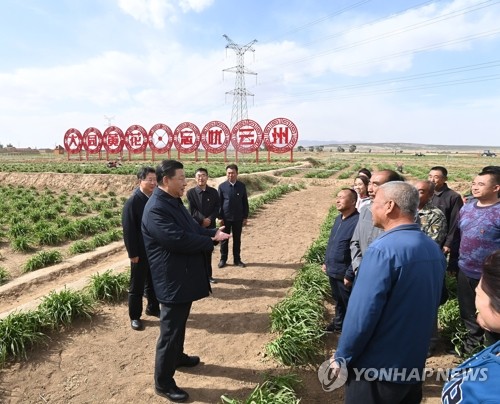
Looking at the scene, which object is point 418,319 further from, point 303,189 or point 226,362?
point 303,189

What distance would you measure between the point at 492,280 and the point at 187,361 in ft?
10.8

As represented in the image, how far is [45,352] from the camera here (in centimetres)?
405

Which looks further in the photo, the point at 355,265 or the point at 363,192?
the point at 363,192

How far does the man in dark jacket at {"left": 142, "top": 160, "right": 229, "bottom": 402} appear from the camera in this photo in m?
3.02

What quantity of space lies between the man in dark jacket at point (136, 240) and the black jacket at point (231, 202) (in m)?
2.23

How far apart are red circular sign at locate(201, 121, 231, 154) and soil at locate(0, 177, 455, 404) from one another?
20.1 meters

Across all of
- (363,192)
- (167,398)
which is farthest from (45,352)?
(363,192)

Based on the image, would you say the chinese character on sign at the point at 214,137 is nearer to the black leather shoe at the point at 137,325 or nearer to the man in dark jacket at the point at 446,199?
the man in dark jacket at the point at 446,199

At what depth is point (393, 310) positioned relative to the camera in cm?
191

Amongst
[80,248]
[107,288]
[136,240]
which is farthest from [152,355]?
[80,248]

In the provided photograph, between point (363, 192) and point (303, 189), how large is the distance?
1499 cm

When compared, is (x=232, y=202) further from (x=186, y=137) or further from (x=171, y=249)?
(x=186, y=137)

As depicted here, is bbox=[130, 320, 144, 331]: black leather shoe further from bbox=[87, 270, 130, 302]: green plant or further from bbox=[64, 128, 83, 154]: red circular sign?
bbox=[64, 128, 83, 154]: red circular sign

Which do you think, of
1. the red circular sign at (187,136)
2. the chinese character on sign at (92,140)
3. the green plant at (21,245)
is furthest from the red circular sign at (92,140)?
the green plant at (21,245)
